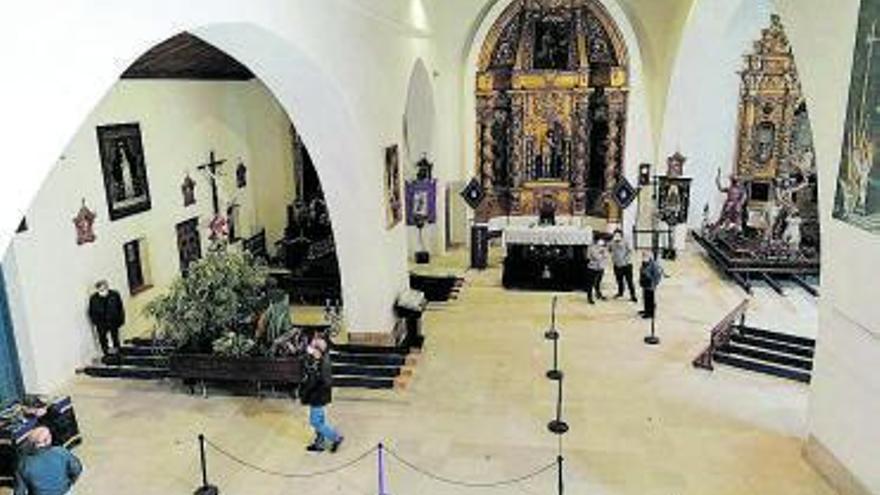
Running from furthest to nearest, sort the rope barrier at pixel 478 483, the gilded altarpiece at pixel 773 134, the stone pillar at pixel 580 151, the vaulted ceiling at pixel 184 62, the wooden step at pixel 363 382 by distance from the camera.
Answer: the stone pillar at pixel 580 151 → the gilded altarpiece at pixel 773 134 → the wooden step at pixel 363 382 → the vaulted ceiling at pixel 184 62 → the rope barrier at pixel 478 483

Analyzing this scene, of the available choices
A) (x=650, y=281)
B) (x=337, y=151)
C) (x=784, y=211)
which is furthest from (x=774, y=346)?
(x=337, y=151)

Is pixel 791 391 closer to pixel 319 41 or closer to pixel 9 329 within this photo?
pixel 319 41

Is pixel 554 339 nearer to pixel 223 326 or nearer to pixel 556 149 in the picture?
pixel 223 326

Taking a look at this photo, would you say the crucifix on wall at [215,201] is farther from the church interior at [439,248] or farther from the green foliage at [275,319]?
the green foliage at [275,319]

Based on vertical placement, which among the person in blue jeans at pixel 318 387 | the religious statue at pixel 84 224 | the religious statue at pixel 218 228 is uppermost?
the religious statue at pixel 84 224

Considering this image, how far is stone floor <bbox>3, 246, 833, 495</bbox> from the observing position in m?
7.96

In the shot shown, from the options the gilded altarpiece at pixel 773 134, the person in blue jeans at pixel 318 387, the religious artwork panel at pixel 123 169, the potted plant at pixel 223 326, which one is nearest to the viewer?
the person in blue jeans at pixel 318 387

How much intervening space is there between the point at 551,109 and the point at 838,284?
1169cm

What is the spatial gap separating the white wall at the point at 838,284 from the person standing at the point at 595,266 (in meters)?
5.89

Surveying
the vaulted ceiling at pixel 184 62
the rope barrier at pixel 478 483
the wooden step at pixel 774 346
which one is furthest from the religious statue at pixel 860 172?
the vaulted ceiling at pixel 184 62

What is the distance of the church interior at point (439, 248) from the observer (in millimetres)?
7352

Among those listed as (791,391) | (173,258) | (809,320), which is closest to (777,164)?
(809,320)

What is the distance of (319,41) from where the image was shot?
28.0 ft

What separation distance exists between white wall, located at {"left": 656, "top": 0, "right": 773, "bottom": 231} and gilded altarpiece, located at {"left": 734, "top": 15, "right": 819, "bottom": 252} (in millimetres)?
385
